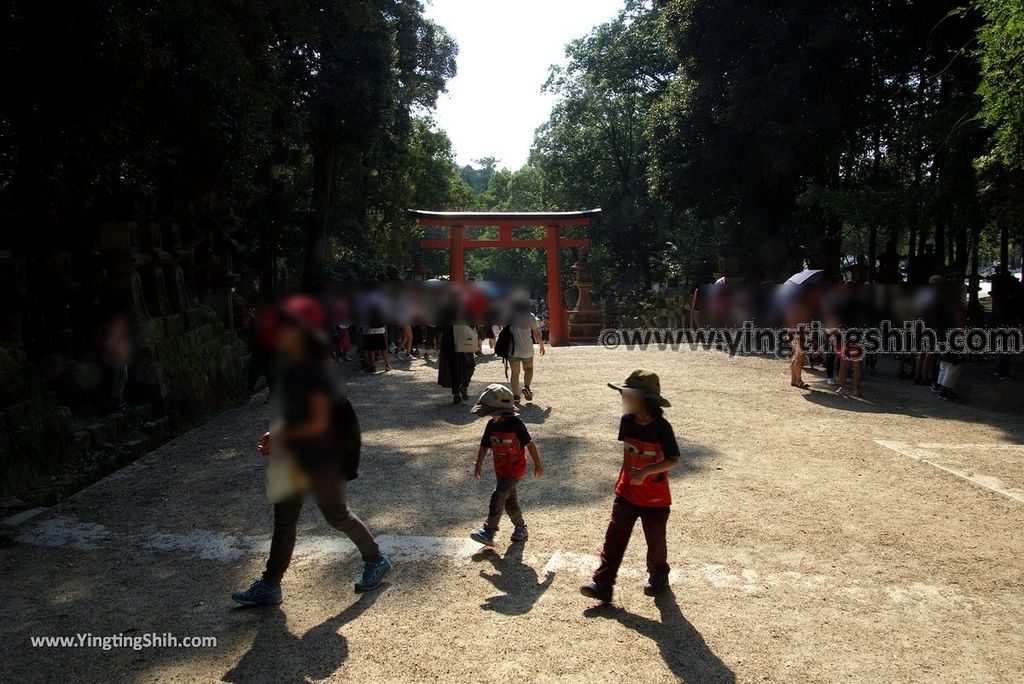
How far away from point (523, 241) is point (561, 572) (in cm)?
1864

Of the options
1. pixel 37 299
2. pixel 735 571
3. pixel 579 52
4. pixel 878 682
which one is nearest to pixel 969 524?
pixel 735 571

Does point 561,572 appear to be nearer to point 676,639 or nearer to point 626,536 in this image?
point 626,536

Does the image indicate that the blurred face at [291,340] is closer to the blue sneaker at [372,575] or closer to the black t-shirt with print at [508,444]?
the blue sneaker at [372,575]

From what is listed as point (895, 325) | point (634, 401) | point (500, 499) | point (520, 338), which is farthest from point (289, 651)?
point (895, 325)

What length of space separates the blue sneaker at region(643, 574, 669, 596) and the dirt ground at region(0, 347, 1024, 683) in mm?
58

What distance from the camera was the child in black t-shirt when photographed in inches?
187

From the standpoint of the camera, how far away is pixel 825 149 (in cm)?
1658

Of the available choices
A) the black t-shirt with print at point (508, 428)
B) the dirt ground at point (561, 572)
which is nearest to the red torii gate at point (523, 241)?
the dirt ground at point (561, 572)

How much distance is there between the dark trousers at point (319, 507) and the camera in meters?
3.88

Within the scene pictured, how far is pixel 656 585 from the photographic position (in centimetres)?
419

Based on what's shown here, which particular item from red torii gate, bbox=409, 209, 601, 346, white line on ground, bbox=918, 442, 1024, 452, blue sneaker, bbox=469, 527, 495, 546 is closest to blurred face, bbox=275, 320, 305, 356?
blue sneaker, bbox=469, 527, 495, 546

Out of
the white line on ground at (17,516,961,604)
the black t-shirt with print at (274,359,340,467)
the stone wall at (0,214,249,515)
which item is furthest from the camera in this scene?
the stone wall at (0,214,249,515)

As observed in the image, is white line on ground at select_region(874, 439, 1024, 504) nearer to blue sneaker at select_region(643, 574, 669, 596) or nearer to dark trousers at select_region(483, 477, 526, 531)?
blue sneaker at select_region(643, 574, 669, 596)

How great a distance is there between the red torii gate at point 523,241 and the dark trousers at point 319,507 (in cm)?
1782
